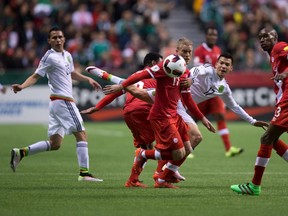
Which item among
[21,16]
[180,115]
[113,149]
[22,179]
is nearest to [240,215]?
[180,115]

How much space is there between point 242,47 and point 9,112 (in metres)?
8.84

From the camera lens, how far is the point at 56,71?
1342 centimetres

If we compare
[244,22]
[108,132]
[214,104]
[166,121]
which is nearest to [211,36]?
[214,104]

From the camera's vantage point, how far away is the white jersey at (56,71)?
1334 cm

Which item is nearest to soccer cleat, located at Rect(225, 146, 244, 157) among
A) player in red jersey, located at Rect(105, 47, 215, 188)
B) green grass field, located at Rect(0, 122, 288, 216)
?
green grass field, located at Rect(0, 122, 288, 216)

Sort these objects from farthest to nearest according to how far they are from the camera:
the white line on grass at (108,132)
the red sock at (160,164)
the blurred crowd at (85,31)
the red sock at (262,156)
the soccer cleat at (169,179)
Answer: the blurred crowd at (85,31)
the white line on grass at (108,132)
the red sock at (160,164)
the soccer cleat at (169,179)
the red sock at (262,156)

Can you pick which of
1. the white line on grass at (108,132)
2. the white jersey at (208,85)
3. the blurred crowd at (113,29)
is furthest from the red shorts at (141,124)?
the blurred crowd at (113,29)

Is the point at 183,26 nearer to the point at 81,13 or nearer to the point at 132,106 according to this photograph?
the point at 81,13

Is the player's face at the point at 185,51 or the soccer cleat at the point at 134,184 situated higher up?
the player's face at the point at 185,51

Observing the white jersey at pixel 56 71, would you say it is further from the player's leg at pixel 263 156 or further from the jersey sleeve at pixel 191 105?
the player's leg at pixel 263 156

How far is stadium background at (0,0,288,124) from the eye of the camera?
2731 centimetres

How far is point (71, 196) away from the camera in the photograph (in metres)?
11.4

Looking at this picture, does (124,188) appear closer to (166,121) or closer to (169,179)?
(169,179)

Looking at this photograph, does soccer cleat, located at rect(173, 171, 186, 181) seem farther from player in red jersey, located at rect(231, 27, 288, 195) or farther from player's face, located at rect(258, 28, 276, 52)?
player's face, located at rect(258, 28, 276, 52)
